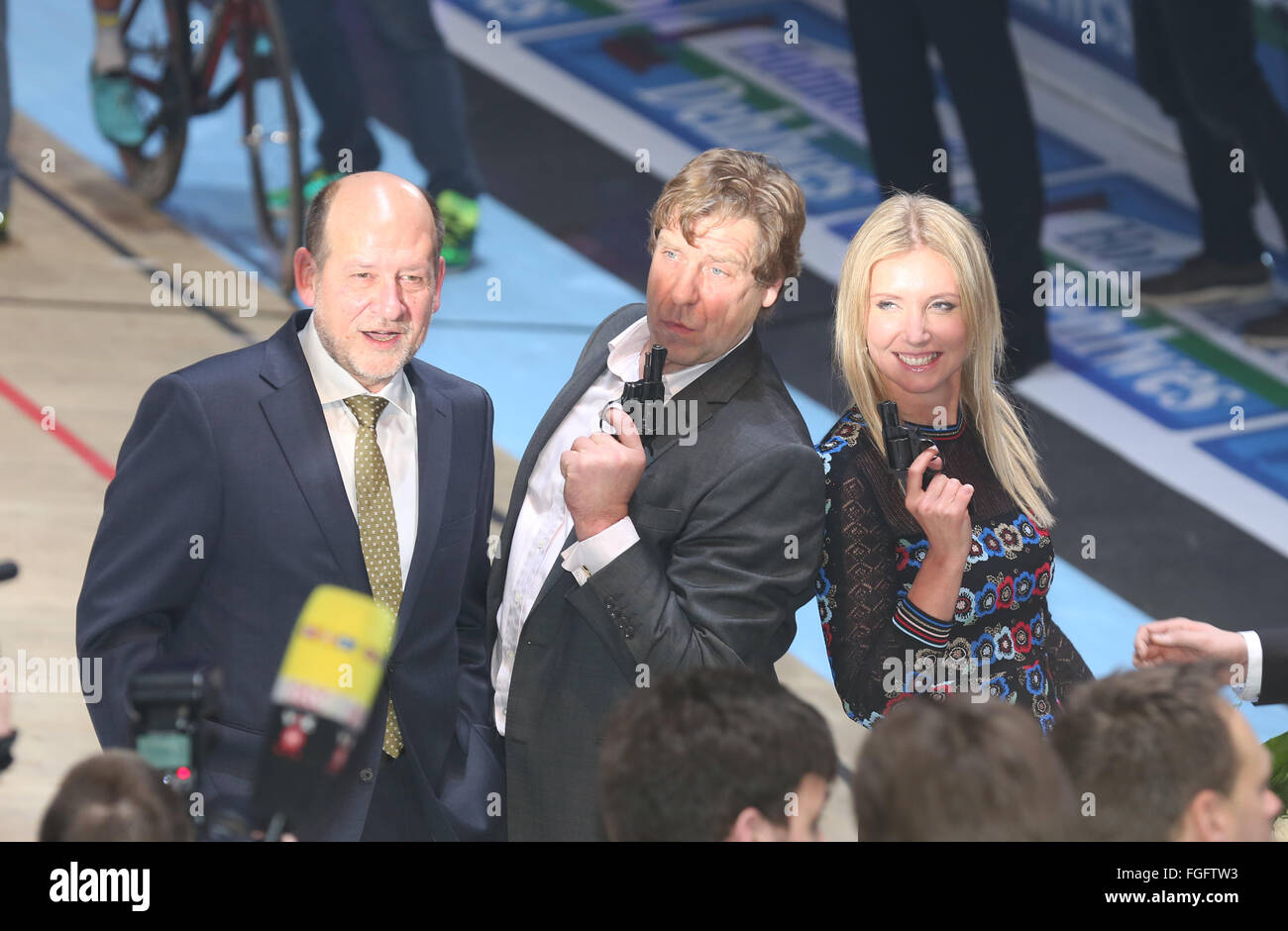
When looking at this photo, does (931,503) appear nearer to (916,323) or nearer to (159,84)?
(916,323)

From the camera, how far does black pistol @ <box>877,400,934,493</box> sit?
280 centimetres

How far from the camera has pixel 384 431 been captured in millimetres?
2777

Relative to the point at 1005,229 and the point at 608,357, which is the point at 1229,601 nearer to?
the point at 1005,229

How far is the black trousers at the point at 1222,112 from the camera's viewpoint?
6.31m

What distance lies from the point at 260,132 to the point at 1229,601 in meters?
4.01

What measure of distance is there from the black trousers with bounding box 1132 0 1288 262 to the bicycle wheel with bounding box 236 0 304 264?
330 cm

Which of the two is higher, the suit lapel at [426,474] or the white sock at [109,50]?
the white sock at [109,50]

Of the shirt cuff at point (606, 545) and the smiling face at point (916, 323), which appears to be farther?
the smiling face at point (916, 323)

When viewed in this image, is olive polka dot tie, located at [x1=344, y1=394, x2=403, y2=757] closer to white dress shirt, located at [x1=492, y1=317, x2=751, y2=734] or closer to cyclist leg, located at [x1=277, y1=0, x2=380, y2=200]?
white dress shirt, located at [x1=492, y1=317, x2=751, y2=734]

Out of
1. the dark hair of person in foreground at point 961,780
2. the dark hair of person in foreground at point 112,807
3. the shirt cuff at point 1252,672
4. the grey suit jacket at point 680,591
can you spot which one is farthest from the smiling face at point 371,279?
the shirt cuff at point 1252,672

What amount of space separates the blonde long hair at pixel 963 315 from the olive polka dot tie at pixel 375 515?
834 millimetres

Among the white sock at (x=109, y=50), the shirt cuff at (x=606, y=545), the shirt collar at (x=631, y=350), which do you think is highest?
the white sock at (x=109, y=50)

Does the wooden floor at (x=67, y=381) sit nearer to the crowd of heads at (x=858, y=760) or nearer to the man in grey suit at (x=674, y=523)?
the man in grey suit at (x=674, y=523)
